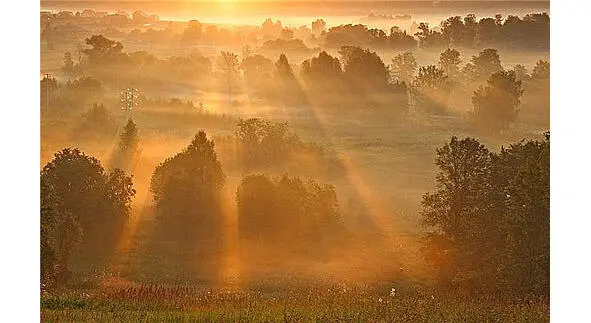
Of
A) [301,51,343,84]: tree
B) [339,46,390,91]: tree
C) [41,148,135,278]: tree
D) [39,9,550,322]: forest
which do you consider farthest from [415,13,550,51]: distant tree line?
[41,148,135,278]: tree

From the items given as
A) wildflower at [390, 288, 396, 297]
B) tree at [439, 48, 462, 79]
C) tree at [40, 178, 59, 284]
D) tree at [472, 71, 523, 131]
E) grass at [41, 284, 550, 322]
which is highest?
tree at [439, 48, 462, 79]

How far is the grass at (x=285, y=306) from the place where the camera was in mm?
5609

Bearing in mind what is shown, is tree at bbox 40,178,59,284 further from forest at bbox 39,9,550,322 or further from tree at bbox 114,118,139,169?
tree at bbox 114,118,139,169

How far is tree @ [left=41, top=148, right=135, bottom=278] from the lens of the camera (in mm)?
5746

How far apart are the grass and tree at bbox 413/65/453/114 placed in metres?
1.04

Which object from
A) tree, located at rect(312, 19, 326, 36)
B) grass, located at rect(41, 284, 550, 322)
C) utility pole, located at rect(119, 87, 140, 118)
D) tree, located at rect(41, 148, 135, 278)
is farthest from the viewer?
tree, located at rect(312, 19, 326, 36)

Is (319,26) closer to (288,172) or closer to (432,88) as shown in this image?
(432,88)

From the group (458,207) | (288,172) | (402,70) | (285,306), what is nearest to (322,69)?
(402,70)

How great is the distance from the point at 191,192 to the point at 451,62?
1.63 meters

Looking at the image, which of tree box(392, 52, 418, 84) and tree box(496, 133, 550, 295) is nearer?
tree box(496, 133, 550, 295)

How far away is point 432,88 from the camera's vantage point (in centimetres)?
600

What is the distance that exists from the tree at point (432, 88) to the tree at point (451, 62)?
30 millimetres
